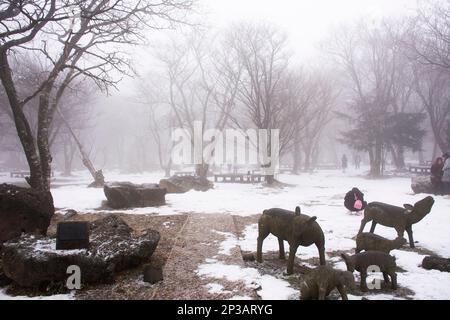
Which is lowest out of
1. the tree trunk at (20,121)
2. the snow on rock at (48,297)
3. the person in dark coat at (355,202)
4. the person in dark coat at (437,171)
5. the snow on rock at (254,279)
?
the snow on rock at (48,297)

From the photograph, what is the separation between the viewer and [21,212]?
758 cm

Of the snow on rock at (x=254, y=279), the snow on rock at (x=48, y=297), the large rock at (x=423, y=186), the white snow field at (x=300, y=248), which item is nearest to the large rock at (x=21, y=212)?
the snow on rock at (x=48, y=297)

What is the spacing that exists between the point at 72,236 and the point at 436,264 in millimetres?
6943

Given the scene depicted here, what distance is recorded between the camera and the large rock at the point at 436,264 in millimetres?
6457

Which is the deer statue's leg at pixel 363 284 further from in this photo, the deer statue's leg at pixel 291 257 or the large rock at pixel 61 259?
the large rock at pixel 61 259

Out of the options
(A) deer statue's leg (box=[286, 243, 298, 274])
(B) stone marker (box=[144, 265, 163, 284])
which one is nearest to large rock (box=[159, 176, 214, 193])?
(B) stone marker (box=[144, 265, 163, 284])

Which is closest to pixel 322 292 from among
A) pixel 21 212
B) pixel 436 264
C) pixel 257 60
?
pixel 436 264

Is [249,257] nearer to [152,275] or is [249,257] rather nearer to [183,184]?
[152,275]


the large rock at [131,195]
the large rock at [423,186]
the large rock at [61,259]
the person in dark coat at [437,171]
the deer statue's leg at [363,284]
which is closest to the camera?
the deer statue's leg at [363,284]

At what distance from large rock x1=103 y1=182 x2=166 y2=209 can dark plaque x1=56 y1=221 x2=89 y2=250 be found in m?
7.63

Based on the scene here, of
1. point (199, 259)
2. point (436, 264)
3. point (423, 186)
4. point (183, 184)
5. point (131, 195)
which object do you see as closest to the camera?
point (436, 264)

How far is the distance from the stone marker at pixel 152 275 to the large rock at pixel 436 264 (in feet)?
16.8

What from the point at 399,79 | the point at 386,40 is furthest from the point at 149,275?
the point at 399,79
